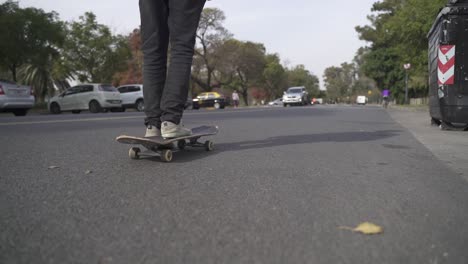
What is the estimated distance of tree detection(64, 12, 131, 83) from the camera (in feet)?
128

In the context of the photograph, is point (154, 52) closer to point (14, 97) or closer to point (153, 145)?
point (153, 145)

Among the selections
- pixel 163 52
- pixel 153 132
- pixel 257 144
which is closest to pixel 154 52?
pixel 163 52

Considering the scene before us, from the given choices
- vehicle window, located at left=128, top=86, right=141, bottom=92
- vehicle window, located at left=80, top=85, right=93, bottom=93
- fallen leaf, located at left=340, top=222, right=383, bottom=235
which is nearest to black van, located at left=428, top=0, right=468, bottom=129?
fallen leaf, located at left=340, top=222, right=383, bottom=235

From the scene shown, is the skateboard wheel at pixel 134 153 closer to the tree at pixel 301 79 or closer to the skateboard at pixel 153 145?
the skateboard at pixel 153 145

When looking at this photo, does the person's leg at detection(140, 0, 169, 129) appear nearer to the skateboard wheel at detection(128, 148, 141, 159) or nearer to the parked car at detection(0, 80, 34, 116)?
the skateboard wheel at detection(128, 148, 141, 159)

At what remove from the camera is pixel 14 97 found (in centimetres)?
1498

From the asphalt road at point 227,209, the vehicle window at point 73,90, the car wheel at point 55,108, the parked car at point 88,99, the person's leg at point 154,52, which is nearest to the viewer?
the asphalt road at point 227,209

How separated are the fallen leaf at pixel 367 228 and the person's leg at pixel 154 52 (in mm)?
2230

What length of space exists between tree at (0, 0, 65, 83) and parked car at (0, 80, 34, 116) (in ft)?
38.2

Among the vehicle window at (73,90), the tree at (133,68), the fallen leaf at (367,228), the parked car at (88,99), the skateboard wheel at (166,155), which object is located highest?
the tree at (133,68)

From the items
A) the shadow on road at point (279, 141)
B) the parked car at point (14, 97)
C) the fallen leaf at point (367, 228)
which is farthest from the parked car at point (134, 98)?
the fallen leaf at point (367, 228)

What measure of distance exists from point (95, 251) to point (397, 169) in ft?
8.05

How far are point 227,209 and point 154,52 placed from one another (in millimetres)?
2091

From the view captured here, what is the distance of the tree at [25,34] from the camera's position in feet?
83.8
